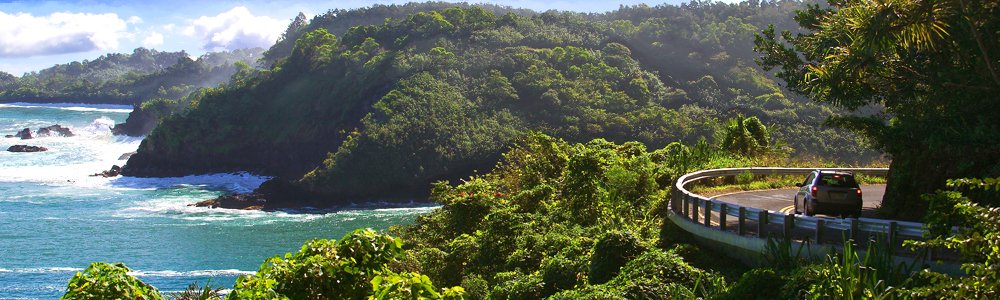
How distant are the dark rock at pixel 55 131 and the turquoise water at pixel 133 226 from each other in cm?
1913

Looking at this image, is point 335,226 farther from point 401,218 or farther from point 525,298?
point 525,298

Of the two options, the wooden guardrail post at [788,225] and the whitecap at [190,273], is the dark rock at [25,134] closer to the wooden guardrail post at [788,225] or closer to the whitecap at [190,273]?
the whitecap at [190,273]

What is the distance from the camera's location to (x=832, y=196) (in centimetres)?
1598

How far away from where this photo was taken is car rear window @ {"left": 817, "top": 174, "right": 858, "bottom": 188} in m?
16.1

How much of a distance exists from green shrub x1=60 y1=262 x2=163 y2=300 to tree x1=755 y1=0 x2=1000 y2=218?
37.4ft

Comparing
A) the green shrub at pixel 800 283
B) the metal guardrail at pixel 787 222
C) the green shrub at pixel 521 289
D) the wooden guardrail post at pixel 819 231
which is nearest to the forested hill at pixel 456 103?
the green shrub at pixel 521 289

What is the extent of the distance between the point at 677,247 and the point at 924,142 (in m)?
4.35

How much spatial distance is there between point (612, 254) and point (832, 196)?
3959 mm

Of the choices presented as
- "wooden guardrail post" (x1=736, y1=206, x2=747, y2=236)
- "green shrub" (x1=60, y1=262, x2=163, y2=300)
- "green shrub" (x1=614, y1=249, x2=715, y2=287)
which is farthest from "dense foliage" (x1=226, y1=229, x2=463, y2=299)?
"wooden guardrail post" (x1=736, y1=206, x2=747, y2=236)

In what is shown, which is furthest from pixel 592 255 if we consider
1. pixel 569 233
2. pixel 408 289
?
pixel 408 289

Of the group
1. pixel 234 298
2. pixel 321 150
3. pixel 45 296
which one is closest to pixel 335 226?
pixel 45 296

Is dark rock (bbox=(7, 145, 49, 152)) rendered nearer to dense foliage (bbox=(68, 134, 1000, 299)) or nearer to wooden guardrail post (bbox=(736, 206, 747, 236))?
dense foliage (bbox=(68, 134, 1000, 299))

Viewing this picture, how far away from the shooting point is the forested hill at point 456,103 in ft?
246

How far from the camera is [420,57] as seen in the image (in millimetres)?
91625
